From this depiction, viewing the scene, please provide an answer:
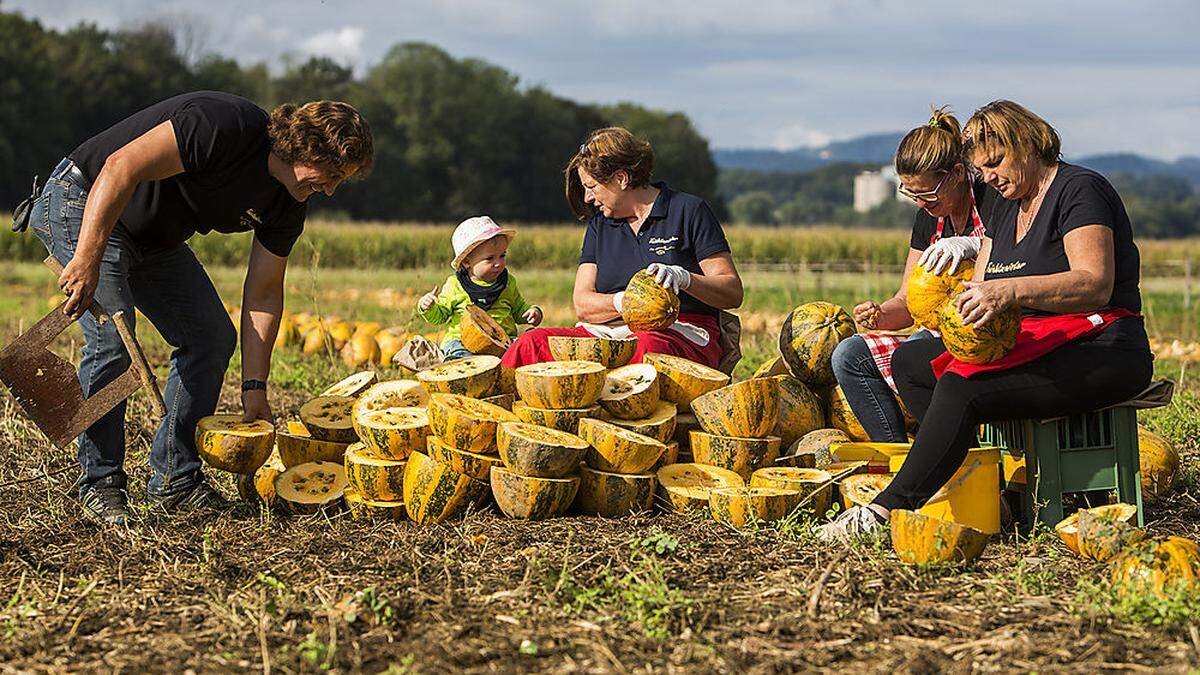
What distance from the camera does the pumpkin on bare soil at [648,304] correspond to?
5707mm

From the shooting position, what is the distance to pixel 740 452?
525 cm

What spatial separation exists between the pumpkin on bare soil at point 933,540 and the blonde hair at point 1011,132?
57.9 inches

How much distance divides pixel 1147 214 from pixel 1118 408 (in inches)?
4708

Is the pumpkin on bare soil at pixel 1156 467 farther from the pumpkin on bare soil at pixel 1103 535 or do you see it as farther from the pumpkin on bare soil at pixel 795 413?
the pumpkin on bare soil at pixel 795 413

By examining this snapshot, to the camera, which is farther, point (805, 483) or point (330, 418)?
point (330, 418)

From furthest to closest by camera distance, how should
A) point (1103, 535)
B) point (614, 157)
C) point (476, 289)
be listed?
point (476, 289), point (614, 157), point (1103, 535)

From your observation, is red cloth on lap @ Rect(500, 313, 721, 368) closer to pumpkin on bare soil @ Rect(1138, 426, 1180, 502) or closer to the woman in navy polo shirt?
the woman in navy polo shirt

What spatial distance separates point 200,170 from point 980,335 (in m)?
3.15

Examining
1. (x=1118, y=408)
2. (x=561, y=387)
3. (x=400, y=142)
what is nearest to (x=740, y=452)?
(x=561, y=387)

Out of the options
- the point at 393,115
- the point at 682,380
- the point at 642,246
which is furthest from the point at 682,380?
the point at 393,115

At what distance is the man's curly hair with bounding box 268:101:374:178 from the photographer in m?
4.82

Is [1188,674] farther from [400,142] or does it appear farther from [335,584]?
[400,142]

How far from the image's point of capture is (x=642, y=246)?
6.32 metres

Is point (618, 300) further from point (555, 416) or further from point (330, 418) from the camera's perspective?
point (330, 418)
